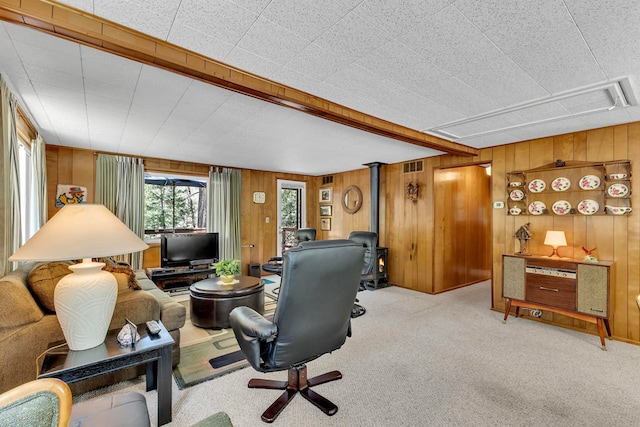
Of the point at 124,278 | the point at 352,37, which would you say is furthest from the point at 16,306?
the point at 352,37

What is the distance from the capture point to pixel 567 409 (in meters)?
2.07

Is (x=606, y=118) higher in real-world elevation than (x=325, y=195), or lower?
higher

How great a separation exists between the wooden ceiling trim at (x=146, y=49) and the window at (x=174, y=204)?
13.6ft

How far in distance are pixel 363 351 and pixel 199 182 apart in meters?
4.99

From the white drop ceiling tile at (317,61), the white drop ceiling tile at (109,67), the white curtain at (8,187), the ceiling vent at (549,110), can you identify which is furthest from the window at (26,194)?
the ceiling vent at (549,110)

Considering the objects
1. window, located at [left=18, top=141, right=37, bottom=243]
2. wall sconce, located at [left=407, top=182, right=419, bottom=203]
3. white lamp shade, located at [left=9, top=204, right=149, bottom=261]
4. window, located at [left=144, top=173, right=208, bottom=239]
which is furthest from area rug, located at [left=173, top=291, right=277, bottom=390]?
wall sconce, located at [left=407, top=182, right=419, bottom=203]

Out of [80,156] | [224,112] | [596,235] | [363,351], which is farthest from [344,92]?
[80,156]

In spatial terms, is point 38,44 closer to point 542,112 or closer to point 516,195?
point 542,112

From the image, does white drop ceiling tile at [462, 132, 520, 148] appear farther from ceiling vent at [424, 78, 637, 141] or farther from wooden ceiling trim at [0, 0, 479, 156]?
wooden ceiling trim at [0, 0, 479, 156]

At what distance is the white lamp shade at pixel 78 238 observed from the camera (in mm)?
1569

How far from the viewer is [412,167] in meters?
5.49

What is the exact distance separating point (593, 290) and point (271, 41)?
386 cm

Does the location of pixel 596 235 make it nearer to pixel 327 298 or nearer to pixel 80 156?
pixel 327 298

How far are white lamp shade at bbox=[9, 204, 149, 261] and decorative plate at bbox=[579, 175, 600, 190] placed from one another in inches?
178
